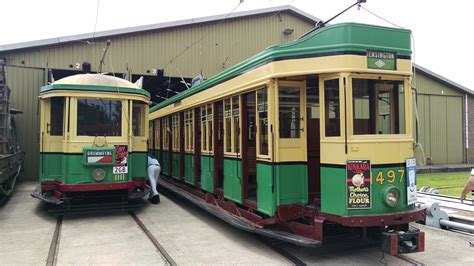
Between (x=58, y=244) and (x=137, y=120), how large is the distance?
3548mm

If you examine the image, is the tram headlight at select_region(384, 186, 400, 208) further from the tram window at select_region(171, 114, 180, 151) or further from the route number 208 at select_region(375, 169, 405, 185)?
the tram window at select_region(171, 114, 180, 151)

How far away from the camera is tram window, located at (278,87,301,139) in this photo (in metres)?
5.55

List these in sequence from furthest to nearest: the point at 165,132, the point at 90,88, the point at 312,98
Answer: the point at 165,132 → the point at 90,88 → the point at 312,98

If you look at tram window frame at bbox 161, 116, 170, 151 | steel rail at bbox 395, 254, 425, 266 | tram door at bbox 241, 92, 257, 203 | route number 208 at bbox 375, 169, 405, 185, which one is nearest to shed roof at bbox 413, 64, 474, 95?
tram window frame at bbox 161, 116, 170, 151

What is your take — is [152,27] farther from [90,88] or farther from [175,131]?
[90,88]

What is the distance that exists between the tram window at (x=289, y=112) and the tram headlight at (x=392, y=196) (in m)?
1.40

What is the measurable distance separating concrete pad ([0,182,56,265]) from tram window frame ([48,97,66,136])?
182 centimetres

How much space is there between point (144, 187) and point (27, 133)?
8080 millimetres

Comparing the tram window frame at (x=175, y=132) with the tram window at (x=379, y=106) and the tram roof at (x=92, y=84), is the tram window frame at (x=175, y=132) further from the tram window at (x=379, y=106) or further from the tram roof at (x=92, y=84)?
the tram window at (x=379, y=106)

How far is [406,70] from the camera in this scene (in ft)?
17.1

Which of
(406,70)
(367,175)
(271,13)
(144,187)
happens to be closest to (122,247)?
(144,187)

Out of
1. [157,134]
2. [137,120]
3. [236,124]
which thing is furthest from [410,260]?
[157,134]

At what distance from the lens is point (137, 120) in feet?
29.8

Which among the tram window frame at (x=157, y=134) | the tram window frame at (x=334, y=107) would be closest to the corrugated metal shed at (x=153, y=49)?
the tram window frame at (x=157, y=134)
